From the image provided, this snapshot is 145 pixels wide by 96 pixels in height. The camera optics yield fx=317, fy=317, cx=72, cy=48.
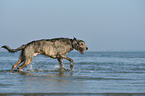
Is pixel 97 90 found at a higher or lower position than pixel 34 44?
lower

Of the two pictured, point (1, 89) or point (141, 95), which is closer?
point (141, 95)

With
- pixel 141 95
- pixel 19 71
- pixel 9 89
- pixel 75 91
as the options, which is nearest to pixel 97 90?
pixel 75 91

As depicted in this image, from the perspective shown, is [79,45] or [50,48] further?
[79,45]

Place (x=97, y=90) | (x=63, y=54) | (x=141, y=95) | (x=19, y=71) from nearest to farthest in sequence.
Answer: (x=141, y=95)
(x=97, y=90)
(x=19, y=71)
(x=63, y=54)

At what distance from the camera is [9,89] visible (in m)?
8.60

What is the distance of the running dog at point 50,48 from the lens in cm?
1589

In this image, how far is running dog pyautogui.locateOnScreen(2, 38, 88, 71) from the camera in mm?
15891

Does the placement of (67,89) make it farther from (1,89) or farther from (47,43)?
(47,43)

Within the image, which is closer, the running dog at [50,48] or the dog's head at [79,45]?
the running dog at [50,48]

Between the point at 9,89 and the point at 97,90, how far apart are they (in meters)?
2.39

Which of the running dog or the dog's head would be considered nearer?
the running dog

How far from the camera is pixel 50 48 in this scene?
16.3 m

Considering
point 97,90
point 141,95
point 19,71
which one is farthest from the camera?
point 19,71

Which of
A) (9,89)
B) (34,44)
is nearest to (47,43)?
(34,44)
